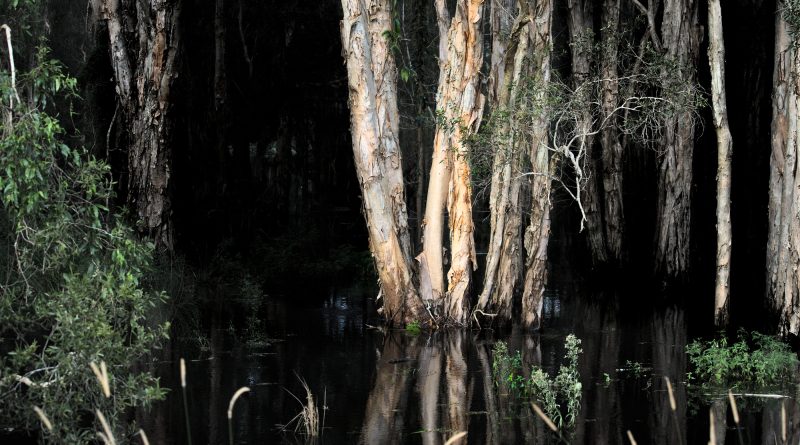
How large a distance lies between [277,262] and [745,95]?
1094cm

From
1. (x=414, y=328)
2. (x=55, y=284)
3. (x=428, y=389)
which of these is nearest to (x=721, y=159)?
(x=414, y=328)

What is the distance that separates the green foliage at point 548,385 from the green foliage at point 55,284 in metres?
3.73

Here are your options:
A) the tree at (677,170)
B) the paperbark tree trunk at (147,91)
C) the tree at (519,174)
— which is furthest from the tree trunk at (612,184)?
the paperbark tree trunk at (147,91)

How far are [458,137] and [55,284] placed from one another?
326 inches

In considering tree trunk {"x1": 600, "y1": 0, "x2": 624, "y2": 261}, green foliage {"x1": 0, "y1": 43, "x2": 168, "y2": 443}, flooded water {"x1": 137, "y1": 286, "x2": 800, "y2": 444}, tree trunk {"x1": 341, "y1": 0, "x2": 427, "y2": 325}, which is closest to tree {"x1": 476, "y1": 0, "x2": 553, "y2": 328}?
flooded water {"x1": 137, "y1": 286, "x2": 800, "y2": 444}

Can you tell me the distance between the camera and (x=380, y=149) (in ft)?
55.0

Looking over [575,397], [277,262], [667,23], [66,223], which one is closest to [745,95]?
[667,23]

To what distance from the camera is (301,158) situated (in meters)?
35.4

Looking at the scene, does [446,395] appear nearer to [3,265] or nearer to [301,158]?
[3,265]

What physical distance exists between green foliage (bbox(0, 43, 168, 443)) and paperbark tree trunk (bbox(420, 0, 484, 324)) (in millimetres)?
7861

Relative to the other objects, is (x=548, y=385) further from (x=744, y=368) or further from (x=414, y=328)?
(x=414, y=328)

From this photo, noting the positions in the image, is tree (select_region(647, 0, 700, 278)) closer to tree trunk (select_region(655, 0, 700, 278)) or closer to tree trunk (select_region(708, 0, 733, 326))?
tree trunk (select_region(655, 0, 700, 278))

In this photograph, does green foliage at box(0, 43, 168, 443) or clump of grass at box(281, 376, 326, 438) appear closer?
green foliage at box(0, 43, 168, 443)

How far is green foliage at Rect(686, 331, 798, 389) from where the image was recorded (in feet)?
39.7
